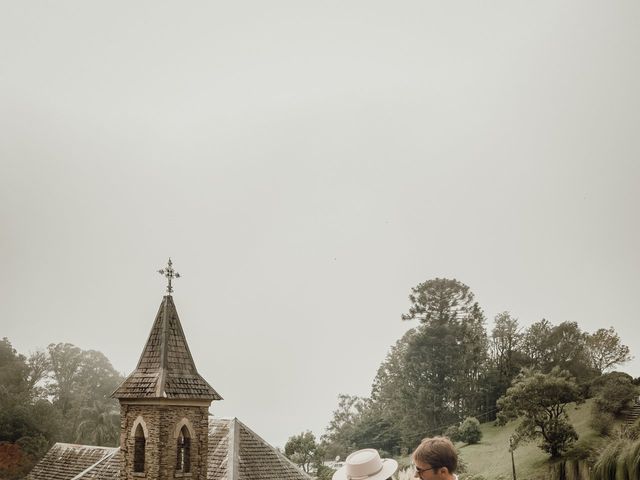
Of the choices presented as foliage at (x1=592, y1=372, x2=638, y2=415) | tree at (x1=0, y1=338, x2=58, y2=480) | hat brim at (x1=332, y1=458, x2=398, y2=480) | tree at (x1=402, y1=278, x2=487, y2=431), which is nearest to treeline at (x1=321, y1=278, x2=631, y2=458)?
tree at (x1=402, y1=278, x2=487, y2=431)

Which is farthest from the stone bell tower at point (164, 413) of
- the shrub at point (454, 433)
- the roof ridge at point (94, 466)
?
the shrub at point (454, 433)

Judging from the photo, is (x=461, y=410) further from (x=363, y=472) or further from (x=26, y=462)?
(x=363, y=472)

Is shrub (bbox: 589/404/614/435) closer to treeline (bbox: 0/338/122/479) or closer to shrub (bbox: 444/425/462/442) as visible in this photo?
shrub (bbox: 444/425/462/442)

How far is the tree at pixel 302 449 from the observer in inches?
1275

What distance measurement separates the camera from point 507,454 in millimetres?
30453

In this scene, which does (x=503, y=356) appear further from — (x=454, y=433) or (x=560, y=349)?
(x=454, y=433)

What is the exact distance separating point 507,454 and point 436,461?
100ft

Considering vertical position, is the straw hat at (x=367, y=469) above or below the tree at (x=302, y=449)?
above

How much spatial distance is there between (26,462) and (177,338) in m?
28.5

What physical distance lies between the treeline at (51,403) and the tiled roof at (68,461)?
49.8ft

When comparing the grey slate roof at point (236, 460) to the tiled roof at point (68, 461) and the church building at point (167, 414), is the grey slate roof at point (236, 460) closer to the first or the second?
the church building at point (167, 414)

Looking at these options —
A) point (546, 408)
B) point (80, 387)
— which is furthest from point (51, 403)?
point (546, 408)

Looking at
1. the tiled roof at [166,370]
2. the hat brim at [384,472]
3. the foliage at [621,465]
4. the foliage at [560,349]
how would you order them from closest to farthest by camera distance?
the hat brim at [384,472], the foliage at [621,465], the tiled roof at [166,370], the foliage at [560,349]

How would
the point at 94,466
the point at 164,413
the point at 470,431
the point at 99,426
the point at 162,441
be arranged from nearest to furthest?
1. the point at 162,441
2. the point at 164,413
3. the point at 94,466
4. the point at 470,431
5. the point at 99,426
